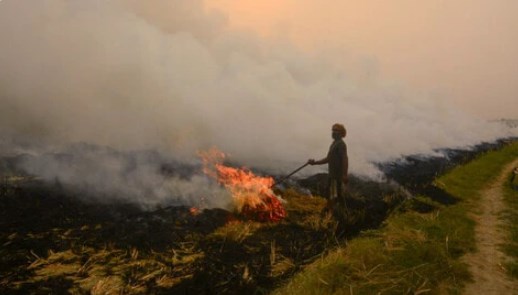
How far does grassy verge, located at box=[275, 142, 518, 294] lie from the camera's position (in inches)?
265

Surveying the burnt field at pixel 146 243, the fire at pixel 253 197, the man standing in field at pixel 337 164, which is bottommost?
the burnt field at pixel 146 243

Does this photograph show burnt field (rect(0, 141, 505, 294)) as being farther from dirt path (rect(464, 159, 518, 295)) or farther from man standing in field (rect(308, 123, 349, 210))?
dirt path (rect(464, 159, 518, 295))

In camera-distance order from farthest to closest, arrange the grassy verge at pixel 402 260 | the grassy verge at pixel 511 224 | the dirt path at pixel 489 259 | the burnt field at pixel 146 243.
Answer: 1. the grassy verge at pixel 511 224
2. the dirt path at pixel 489 259
3. the grassy verge at pixel 402 260
4. the burnt field at pixel 146 243

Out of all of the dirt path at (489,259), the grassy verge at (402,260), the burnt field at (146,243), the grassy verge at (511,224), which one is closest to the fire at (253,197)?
the burnt field at (146,243)

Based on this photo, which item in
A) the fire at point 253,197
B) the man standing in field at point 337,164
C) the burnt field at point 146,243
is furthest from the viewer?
the man standing in field at point 337,164

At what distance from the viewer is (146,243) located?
7871mm

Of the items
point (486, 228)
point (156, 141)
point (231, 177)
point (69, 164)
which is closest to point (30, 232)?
point (69, 164)

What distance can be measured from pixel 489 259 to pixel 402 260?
84.6 inches

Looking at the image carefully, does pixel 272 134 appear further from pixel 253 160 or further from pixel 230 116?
pixel 253 160

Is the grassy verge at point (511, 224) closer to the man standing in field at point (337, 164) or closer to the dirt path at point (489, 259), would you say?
the dirt path at point (489, 259)

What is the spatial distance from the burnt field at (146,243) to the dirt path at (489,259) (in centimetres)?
266

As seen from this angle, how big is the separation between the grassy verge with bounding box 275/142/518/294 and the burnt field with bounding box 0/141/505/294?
51 centimetres

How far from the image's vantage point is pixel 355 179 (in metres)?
16.1

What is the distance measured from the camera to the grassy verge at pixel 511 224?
792cm
